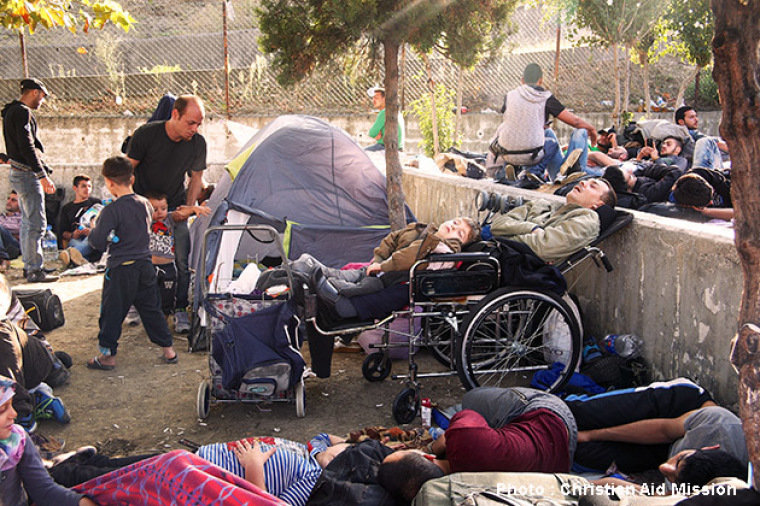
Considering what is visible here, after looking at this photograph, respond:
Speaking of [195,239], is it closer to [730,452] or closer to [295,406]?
[295,406]

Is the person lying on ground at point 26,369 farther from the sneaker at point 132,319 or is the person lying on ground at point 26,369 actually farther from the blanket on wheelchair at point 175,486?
the sneaker at point 132,319

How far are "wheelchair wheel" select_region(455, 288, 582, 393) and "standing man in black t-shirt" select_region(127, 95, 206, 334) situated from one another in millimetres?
2773

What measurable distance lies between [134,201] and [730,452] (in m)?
3.94

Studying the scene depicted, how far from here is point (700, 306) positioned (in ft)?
12.2

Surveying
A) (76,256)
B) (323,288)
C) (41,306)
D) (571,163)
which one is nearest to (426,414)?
(323,288)

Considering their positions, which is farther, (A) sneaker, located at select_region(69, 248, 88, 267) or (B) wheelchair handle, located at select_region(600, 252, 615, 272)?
(A) sneaker, located at select_region(69, 248, 88, 267)

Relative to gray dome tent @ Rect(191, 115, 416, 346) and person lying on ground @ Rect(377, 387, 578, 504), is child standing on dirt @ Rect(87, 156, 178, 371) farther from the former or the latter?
person lying on ground @ Rect(377, 387, 578, 504)

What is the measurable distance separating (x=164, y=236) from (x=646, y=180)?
170 inches

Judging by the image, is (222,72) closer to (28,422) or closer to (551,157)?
(551,157)

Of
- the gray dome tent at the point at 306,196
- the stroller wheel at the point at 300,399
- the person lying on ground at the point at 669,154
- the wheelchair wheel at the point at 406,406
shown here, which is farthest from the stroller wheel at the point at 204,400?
the person lying on ground at the point at 669,154

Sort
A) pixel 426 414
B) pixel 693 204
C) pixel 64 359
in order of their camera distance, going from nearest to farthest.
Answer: pixel 426 414, pixel 64 359, pixel 693 204

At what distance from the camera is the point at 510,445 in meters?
2.97

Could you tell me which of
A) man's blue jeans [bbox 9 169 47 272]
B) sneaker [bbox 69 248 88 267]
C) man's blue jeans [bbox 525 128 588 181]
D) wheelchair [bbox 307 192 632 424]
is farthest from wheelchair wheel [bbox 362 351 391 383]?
sneaker [bbox 69 248 88 267]

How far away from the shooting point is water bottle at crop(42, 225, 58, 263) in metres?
8.70
